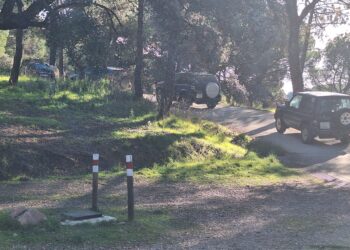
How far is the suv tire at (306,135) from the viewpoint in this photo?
1816 cm

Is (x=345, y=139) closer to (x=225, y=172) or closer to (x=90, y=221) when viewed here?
(x=225, y=172)

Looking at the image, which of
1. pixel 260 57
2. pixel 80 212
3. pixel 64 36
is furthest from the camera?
pixel 260 57

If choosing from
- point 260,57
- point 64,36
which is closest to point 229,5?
point 64,36

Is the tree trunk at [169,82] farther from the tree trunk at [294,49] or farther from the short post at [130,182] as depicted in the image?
the tree trunk at [294,49]

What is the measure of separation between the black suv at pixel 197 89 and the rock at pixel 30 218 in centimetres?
1841

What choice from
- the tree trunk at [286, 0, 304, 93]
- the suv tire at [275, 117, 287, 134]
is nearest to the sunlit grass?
the suv tire at [275, 117, 287, 134]

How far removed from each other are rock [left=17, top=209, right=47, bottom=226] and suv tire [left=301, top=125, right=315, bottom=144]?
12.4 meters

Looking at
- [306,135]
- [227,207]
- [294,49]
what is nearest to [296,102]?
[306,135]

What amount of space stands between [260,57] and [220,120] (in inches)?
1045

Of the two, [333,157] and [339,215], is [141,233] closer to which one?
[339,215]

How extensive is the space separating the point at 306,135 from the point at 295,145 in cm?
52

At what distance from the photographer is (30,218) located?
7188 millimetres

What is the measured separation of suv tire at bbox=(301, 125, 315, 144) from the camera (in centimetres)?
1816

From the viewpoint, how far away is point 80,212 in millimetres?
7973
